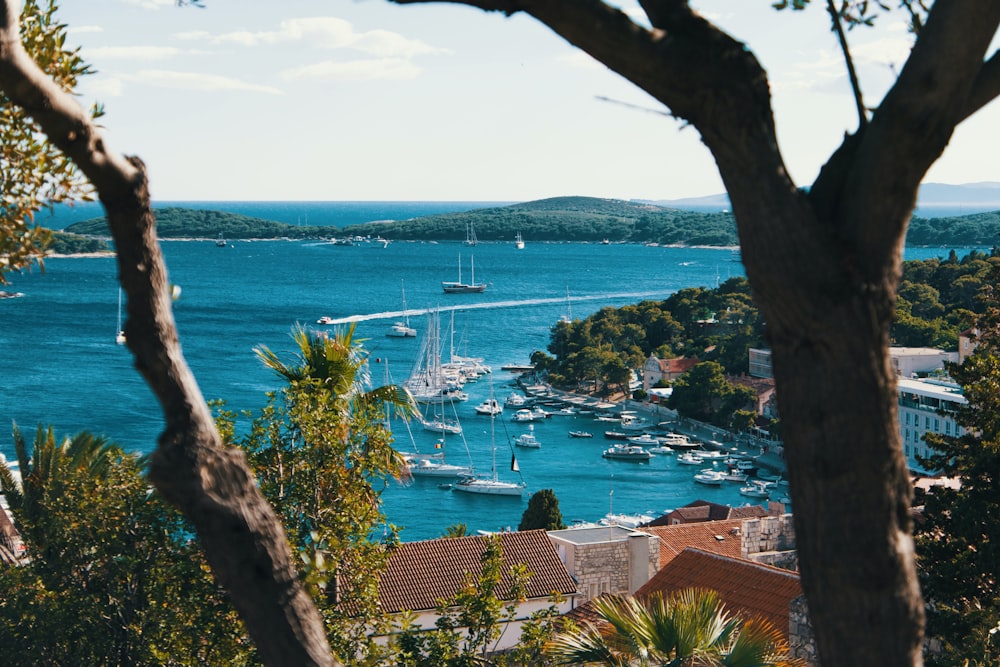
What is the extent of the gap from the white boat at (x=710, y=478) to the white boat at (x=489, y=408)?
11.9 m

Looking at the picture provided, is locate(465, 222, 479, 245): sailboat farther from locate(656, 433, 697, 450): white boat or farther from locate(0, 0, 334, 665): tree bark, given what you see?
locate(0, 0, 334, 665): tree bark

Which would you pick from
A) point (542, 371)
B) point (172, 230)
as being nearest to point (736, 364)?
point (542, 371)

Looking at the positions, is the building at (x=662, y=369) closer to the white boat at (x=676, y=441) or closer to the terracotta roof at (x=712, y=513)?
the white boat at (x=676, y=441)

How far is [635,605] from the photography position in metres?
5.68

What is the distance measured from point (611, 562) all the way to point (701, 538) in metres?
5.83

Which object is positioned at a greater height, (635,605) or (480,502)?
(635,605)

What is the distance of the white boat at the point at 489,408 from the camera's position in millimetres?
56294

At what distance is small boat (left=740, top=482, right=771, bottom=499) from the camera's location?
44.9 m

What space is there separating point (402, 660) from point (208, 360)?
203 feet

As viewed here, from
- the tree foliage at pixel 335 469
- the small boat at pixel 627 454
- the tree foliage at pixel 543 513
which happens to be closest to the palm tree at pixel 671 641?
the tree foliage at pixel 335 469

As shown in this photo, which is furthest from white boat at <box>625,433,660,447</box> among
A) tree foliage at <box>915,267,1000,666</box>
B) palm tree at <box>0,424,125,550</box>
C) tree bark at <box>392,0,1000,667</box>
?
tree bark at <box>392,0,1000,667</box>

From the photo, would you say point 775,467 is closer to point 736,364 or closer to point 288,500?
point 736,364

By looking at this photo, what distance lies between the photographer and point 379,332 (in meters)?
83.4

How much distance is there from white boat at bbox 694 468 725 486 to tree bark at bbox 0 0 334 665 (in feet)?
151
